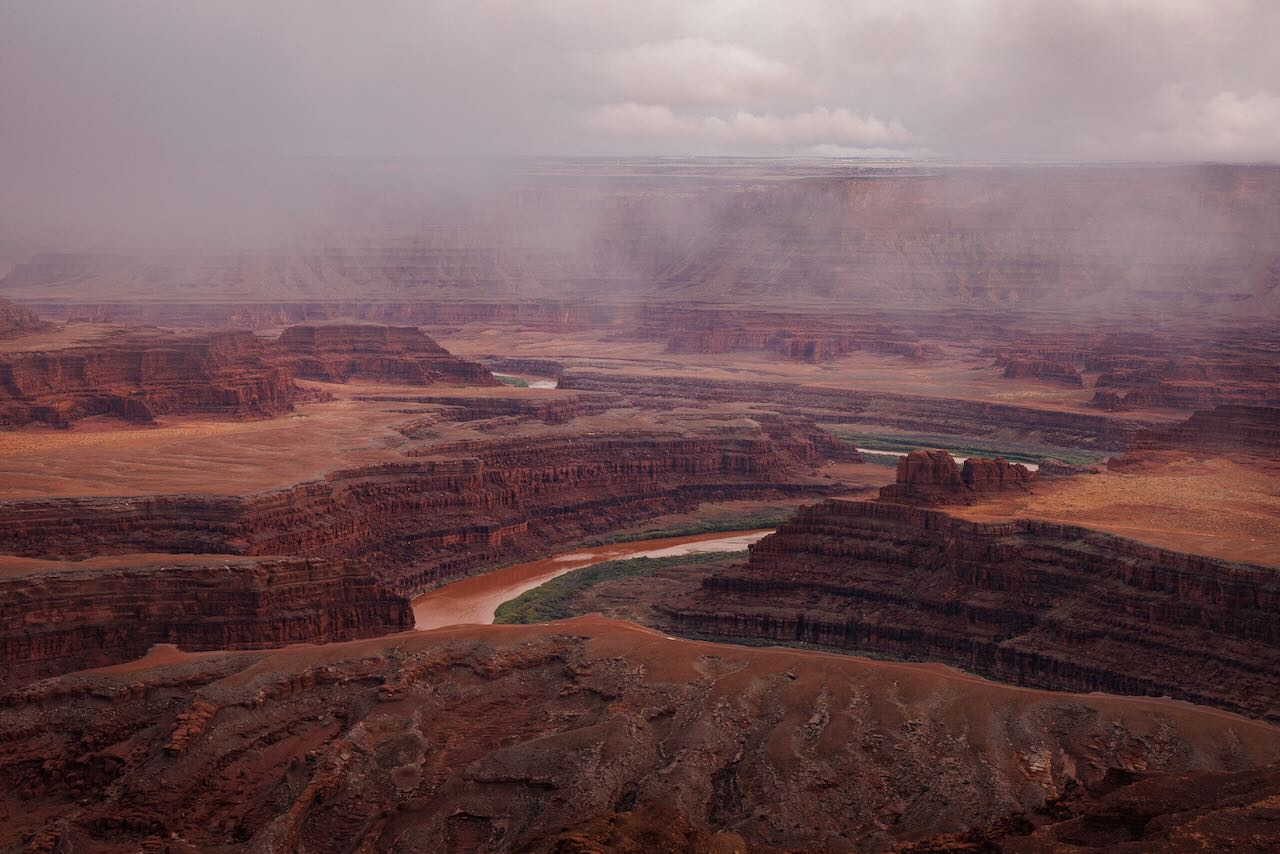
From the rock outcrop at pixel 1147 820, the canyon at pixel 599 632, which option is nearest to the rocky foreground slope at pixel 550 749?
the canyon at pixel 599 632

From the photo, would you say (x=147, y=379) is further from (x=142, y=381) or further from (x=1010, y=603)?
(x=1010, y=603)

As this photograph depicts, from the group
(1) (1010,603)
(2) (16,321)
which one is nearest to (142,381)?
(2) (16,321)

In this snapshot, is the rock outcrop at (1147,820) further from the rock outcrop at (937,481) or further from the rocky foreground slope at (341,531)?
the rock outcrop at (937,481)

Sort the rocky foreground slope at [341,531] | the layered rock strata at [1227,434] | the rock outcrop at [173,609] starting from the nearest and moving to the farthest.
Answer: the rock outcrop at [173,609], the rocky foreground slope at [341,531], the layered rock strata at [1227,434]

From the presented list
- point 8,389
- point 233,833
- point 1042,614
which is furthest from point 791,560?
point 8,389

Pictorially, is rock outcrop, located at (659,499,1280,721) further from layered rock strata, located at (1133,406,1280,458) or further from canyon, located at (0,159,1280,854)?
layered rock strata, located at (1133,406,1280,458)
